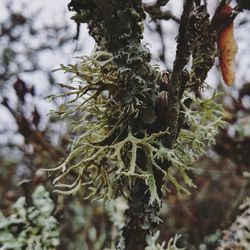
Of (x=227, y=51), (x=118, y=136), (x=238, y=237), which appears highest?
(x=227, y=51)

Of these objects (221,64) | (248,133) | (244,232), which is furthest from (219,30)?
(248,133)

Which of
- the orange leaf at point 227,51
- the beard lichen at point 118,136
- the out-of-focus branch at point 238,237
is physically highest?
the orange leaf at point 227,51

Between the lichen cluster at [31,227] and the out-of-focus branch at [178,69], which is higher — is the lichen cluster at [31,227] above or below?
below

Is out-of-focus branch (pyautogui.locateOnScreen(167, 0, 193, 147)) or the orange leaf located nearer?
out-of-focus branch (pyautogui.locateOnScreen(167, 0, 193, 147))

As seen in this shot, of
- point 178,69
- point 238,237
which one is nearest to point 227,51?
point 178,69

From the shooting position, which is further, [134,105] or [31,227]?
[31,227]

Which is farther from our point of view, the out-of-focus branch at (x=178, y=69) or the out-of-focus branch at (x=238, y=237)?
the out-of-focus branch at (x=238, y=237)

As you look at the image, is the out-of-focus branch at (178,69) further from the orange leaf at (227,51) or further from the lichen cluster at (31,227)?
the lichen cluster at (31,227)

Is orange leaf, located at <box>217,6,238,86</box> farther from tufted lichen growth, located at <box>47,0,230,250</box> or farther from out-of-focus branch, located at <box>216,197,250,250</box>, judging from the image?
out-of-focus branch, located at <box>216,197,250,250</box>

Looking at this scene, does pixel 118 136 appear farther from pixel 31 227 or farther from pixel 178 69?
pixel 31 227

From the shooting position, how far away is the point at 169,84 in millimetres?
660

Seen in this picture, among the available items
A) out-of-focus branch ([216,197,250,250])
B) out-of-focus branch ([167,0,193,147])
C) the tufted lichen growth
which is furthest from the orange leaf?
out-of-focus branch ([216,197,250,250])

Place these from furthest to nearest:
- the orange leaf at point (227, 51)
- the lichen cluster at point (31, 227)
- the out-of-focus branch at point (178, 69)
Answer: the lichen cluster at point (31, 227), the orange leaf at point (227, 51), the out-of-focus branch at point (178, 69)

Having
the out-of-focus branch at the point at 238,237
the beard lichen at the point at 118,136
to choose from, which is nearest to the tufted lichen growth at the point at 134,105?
the beard lichen at the point at 118,136
